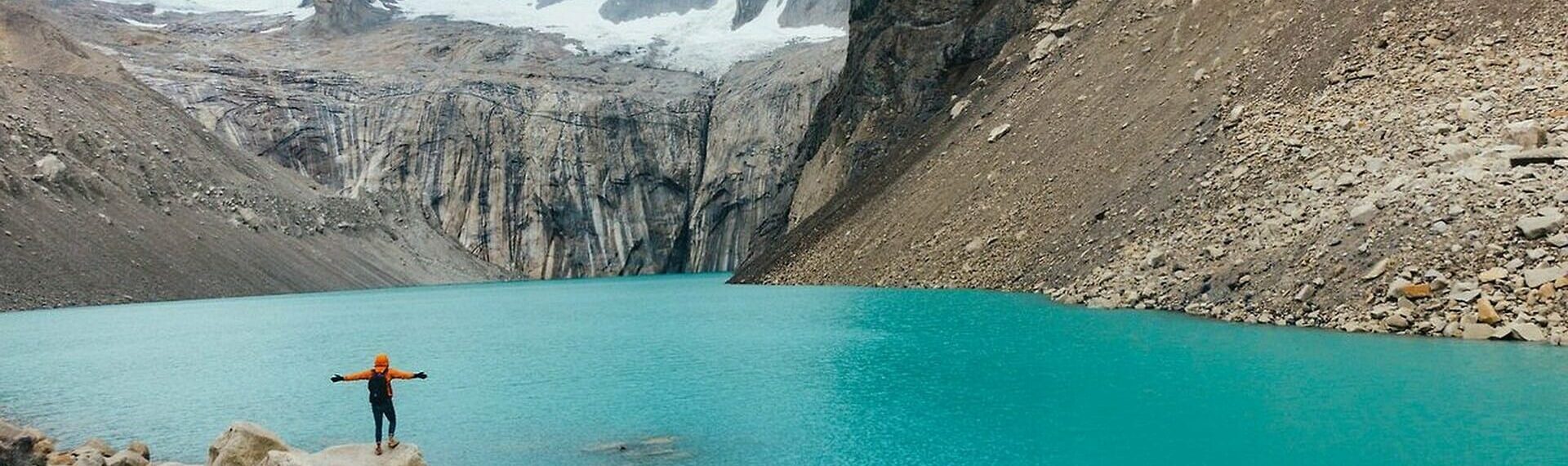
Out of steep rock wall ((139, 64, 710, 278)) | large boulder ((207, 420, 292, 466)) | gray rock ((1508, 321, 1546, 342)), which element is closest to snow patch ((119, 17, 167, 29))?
steep rock wall ((139, 64, 710, 278))

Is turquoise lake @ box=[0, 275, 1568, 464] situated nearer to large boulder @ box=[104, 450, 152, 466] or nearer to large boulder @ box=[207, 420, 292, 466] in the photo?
large boulder @ box=[104, 450, 152, 466]

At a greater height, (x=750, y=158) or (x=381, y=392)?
(x=381, y=392)

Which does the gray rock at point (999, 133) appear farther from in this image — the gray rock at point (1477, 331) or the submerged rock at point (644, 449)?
the submerged rock at point (644, 449)

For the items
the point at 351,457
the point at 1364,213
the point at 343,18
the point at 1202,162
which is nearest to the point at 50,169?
the point at 1202,162

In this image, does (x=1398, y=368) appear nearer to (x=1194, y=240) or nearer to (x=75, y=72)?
(x=1194, y=240)

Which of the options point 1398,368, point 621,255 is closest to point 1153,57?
point 1398,368

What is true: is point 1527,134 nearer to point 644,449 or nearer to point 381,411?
point 644,449
